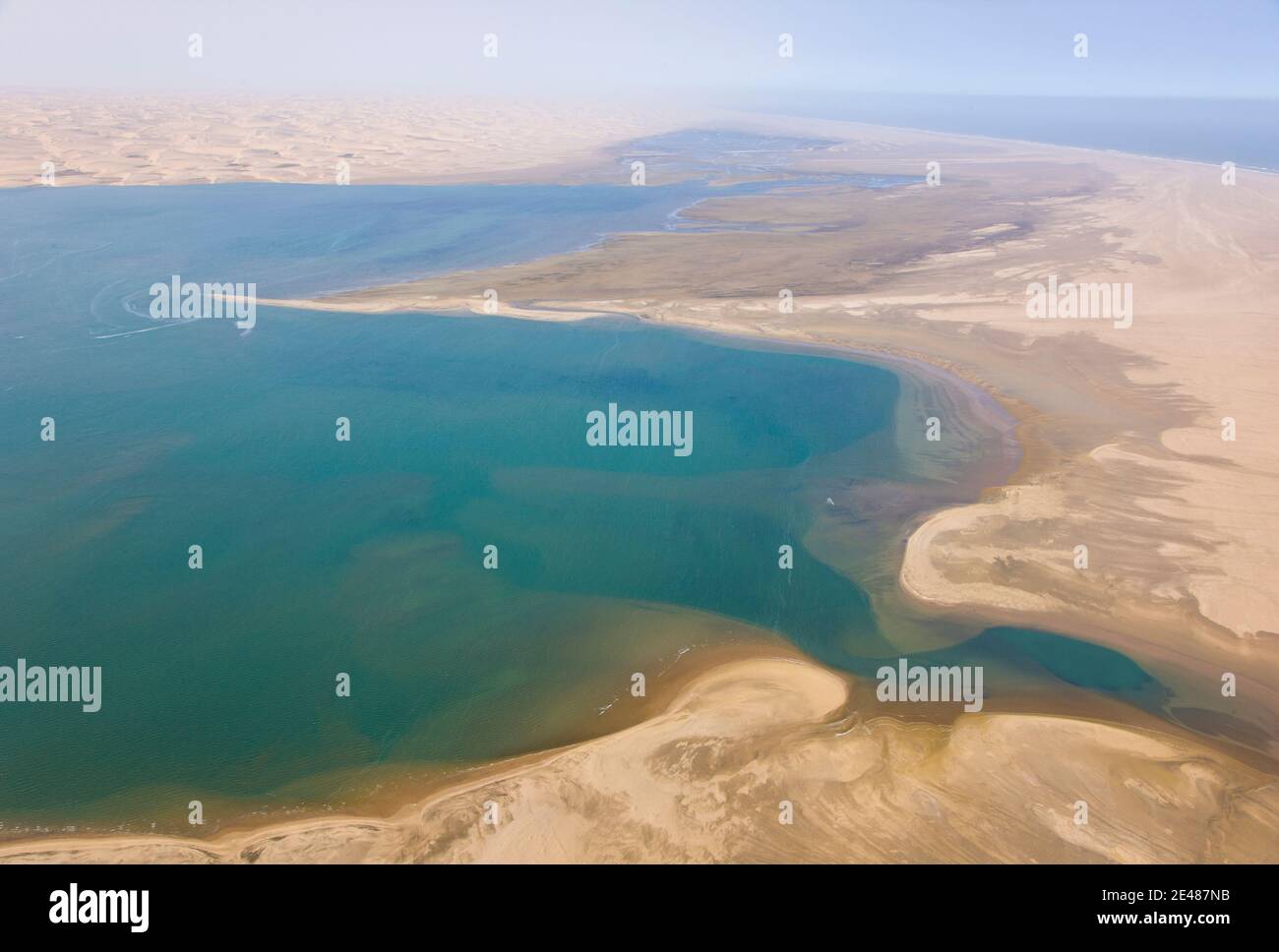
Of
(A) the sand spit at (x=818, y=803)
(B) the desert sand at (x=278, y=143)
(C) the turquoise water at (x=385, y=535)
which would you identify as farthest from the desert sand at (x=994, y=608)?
(B) the desert sand at (x=278, y=143)

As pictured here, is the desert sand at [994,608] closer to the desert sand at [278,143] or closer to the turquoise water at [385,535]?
the turquoise water at [385,535]

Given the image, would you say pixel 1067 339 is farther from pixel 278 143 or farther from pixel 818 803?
pixel 278 143

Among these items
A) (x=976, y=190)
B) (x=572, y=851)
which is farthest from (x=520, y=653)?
(x=976, y=190)

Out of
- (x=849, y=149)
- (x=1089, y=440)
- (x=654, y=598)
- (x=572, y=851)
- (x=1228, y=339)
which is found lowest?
(x=572, y=851)

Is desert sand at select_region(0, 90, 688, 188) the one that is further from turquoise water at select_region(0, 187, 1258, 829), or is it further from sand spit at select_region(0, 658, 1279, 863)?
sand spit at select_region(0, 658, 1279, 863)

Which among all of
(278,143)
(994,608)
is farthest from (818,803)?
(278,143)

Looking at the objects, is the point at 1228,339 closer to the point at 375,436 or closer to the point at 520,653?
the point at 520,653
